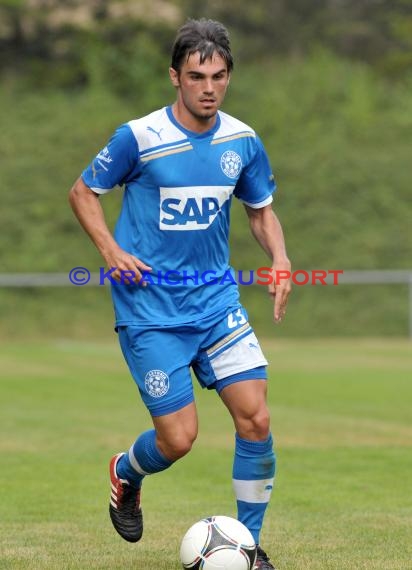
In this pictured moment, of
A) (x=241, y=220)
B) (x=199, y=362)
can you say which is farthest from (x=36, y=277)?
(x=199, y=362)

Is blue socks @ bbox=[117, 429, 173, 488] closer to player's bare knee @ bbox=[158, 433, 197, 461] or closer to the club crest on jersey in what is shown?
player's bare knee @ bbox=[158, 433, 197, 461]

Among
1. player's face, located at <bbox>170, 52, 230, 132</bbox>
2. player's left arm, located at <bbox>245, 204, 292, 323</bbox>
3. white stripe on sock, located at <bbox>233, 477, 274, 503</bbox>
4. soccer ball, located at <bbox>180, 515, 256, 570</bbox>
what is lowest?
soccer ball, located at <bbox>180, 515, 256, 570</bbox>

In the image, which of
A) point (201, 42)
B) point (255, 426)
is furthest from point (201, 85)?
point (255, 426)

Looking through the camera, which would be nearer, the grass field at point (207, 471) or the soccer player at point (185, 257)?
the soccer player at point (185, 257)

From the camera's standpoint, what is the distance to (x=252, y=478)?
6.05 meters

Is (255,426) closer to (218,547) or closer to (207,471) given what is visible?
(218,547)

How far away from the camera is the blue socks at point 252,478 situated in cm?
605

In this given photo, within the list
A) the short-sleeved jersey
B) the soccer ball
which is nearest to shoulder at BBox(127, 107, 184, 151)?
the short-sleeved jersey

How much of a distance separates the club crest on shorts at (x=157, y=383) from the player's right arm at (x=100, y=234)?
47cm

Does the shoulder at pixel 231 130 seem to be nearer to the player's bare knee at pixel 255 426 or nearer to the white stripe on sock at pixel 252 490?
the player's bare knee at pixel 255 426

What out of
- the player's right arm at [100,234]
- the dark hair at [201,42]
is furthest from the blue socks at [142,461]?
the dark hair at [201,42]

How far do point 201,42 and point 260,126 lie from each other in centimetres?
2749

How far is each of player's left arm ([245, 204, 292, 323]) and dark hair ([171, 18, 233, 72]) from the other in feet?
2.80

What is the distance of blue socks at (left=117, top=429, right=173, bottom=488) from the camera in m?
6.30
